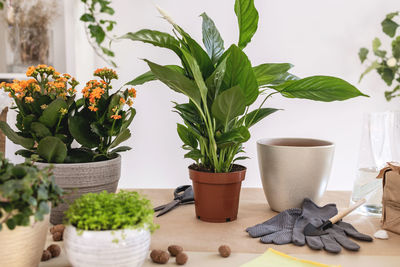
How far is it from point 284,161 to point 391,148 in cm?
29

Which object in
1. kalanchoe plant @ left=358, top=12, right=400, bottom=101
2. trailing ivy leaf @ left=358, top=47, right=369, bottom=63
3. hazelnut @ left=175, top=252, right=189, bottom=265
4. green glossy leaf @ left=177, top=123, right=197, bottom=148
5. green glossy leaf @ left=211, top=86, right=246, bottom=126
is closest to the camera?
hazelnut @ left=175, top=252, right=189, bottom=265

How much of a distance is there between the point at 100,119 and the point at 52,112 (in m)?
0.11

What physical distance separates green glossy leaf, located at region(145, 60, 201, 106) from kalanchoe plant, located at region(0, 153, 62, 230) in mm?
332

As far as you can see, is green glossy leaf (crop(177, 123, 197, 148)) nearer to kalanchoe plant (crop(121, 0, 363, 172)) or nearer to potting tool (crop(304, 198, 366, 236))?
kalanchoe plant (crop(121, 0, 363, 172))

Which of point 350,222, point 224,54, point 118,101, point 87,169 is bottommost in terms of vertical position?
point 350,222

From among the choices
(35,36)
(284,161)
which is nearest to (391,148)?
(284,161)

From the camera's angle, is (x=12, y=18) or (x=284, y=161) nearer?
(x=284, y=161)

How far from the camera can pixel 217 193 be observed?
1021 mm

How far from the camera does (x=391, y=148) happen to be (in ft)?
3.54

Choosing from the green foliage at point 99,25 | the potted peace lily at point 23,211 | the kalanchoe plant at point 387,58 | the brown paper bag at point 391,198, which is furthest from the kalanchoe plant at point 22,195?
the kalanchoe plant at point 387,58

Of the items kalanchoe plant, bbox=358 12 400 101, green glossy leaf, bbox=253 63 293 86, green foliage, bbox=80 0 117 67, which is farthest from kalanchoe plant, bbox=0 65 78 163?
kalanchoe plant, bbox=358 12 400 101

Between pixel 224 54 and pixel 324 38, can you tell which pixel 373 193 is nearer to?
pixel 224 54

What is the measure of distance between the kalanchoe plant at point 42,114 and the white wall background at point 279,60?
1.20 metres

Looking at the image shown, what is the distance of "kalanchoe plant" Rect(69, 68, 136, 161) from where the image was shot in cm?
98
